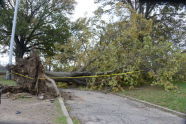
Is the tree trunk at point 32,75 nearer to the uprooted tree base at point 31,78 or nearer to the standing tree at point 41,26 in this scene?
the uprooted tree base at point 31,78

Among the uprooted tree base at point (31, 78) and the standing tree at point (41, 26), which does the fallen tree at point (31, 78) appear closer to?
the uprooted tree base at point (31, 78)

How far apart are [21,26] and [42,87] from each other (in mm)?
11519

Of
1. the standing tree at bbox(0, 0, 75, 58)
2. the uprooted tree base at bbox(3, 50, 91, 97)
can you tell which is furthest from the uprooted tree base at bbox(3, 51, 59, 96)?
the standing tree at bbox(0, 0, 75, 58)

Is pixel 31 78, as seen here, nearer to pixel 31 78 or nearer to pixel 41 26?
pixel 31 78

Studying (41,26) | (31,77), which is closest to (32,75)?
(31,77)

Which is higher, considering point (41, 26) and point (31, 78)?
point (41, 26)

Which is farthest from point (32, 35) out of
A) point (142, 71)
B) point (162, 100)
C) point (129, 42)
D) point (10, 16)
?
point (162, 100)

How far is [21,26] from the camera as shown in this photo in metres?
17.6

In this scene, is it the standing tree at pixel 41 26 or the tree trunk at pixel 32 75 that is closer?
the tree trunk at pixel 32 75

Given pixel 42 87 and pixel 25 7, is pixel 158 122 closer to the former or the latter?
pixel 42 87

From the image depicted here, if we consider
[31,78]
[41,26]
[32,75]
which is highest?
[41,26]

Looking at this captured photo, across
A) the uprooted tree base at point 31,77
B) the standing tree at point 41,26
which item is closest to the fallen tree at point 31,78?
the uprooted tree base at point 31,77

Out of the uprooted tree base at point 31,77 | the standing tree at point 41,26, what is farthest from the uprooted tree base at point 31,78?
the standing tree at point 41,26

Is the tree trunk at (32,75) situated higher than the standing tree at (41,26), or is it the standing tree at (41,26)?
the standing tree at (41,26)
